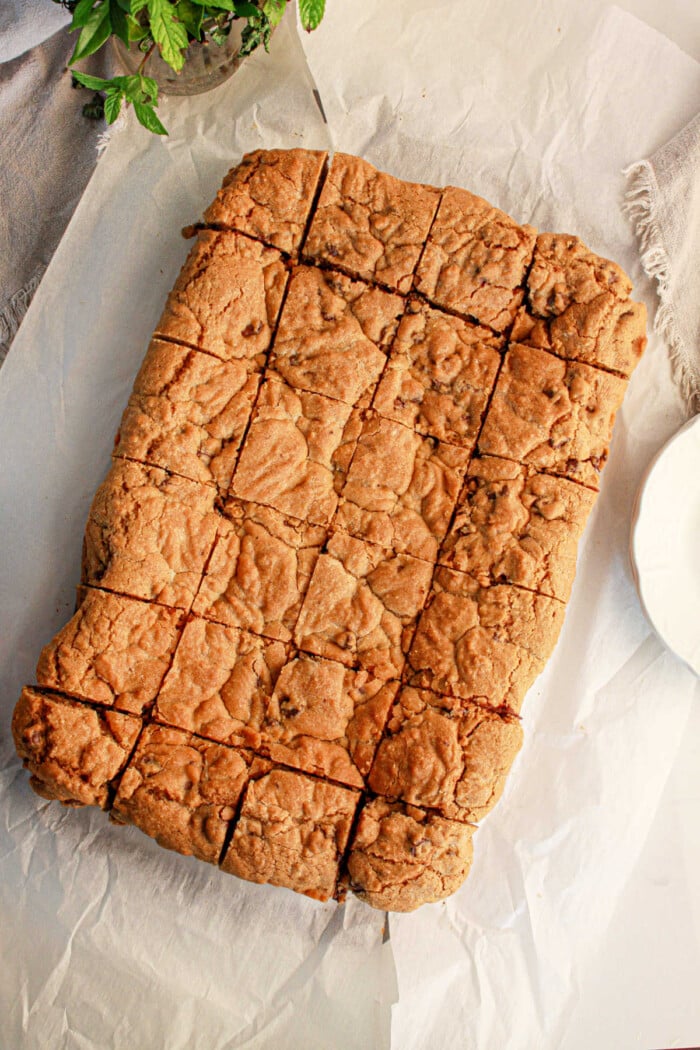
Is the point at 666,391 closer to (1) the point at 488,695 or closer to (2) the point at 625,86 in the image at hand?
(2) the point at 625,86

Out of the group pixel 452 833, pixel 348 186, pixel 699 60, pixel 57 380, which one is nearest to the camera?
pixel 452 833

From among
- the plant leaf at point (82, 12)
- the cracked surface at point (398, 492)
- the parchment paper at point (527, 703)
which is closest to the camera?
the plant leaf at point (82, 12)

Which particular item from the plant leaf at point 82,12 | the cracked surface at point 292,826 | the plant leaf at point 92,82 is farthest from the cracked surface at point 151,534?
the plant leaf at point 82,12

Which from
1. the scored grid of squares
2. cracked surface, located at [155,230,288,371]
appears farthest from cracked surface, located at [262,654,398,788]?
cracked surface, located at [155,230,288,371]

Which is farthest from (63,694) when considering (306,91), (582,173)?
(582,173)

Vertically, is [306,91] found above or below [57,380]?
above

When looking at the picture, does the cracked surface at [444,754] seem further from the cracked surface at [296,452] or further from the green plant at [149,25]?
the green plant at [149,25]
